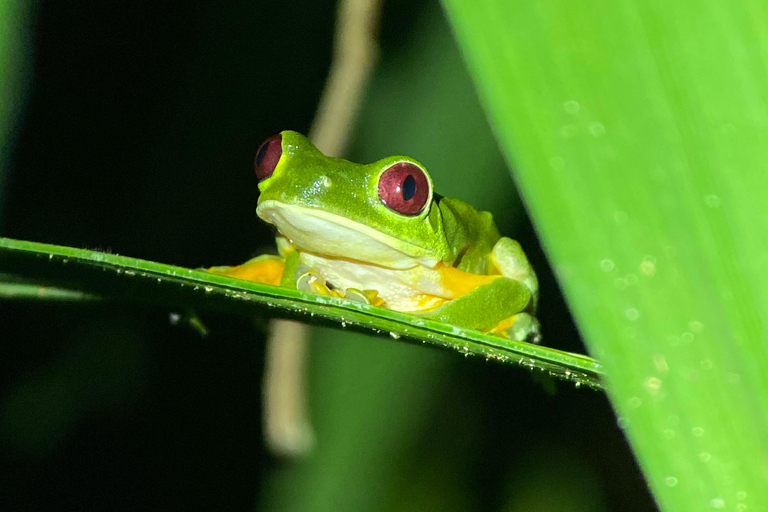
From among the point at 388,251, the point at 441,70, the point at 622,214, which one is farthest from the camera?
the point at 441,70

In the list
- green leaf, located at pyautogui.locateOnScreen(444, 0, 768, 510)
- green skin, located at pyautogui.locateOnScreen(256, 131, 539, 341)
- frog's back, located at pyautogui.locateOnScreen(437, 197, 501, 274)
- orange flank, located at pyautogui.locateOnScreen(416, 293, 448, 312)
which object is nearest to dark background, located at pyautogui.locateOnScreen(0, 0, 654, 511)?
frog's back, located at pyautogui.locateOnScreen(437, 197, 501, 274)

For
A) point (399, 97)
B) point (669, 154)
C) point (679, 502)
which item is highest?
point (399, 97)

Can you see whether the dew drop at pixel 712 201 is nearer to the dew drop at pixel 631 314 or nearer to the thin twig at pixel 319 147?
the dew drop at pixel 631 314

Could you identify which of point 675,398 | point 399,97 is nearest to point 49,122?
point 399,97

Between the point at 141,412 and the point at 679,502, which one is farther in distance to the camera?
the point at 141,412

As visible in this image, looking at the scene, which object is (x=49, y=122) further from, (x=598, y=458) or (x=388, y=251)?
(x=598, y=458)

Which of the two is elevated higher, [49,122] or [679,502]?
[49,122]

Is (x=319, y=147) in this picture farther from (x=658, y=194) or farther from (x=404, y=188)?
(x=658, y=194)
